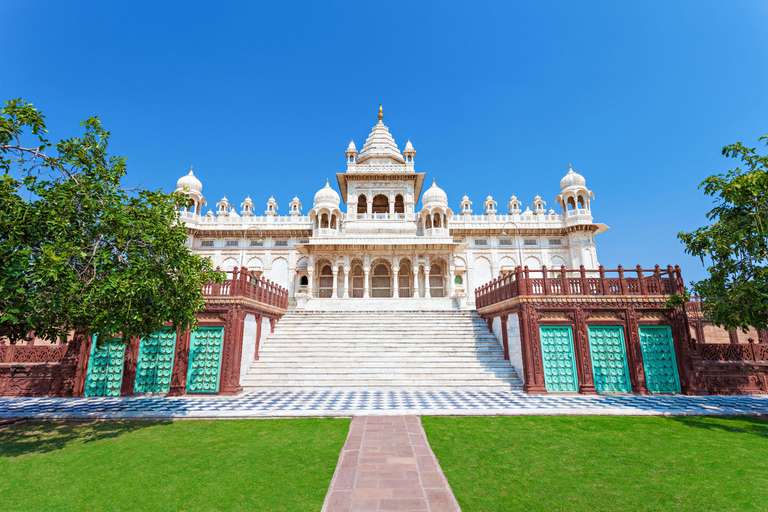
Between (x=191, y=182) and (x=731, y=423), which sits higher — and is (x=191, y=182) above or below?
above

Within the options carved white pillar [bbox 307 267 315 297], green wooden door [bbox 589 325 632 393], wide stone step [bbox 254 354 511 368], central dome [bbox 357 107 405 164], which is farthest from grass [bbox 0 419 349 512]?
central dome [bbox 357 107 405 164]

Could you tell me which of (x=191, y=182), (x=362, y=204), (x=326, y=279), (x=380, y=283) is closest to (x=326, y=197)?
(x=362, y=204)

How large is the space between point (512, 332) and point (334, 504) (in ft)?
32.6

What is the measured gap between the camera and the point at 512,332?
12.6 m

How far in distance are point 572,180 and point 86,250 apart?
33.8 m

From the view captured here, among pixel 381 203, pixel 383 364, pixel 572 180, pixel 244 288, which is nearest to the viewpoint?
pixel 244 288

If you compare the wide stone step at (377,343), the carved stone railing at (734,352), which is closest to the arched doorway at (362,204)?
the wide stone step at (377,343)

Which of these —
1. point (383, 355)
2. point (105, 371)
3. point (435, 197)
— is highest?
point (435, 197)

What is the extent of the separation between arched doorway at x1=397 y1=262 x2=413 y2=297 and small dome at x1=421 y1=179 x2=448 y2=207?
509 cm

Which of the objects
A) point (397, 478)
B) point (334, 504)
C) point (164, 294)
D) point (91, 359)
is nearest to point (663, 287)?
point (397, 478)

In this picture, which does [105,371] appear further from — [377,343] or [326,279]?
[326,279]

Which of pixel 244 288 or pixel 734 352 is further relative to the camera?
pixel 244 288

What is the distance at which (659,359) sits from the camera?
1132cm

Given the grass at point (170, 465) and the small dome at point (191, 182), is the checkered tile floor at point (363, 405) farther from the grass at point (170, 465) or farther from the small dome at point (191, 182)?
the small dome at point (191, 182)
